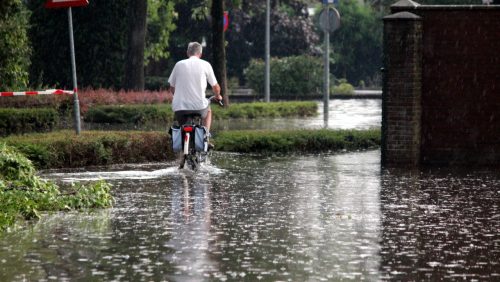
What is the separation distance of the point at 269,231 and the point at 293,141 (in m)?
11.8

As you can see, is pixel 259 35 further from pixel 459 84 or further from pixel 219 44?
pixel 459 84

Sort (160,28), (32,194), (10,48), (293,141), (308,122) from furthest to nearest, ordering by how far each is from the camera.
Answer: (160,28)
(308,122)
(10,48)
(293,141)
(32,194)

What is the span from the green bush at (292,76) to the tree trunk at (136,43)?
14.8 meters

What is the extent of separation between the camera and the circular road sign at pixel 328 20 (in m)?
36.5

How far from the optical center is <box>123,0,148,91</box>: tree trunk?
43281 millimetres

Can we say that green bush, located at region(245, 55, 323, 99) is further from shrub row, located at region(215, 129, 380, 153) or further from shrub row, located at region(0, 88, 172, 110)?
shrub row, located at region(215, 129, 380, 153)

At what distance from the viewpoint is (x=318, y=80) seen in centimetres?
5944

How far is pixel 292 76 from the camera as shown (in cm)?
5909

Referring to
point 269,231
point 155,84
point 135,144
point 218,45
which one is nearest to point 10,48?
point 218,45

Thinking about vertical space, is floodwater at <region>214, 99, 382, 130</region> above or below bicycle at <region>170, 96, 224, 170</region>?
below

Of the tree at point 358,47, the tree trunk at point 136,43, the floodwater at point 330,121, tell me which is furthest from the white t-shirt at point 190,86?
the tree at point 358,47

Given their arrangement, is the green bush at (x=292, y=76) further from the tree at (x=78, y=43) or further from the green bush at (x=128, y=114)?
the green bush at (x=128, y=114)

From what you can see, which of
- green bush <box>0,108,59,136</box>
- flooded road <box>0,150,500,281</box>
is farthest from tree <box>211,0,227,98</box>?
flooded road <box>0,150,500,281</box>

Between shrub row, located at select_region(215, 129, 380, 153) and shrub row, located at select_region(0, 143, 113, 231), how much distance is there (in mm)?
8612
